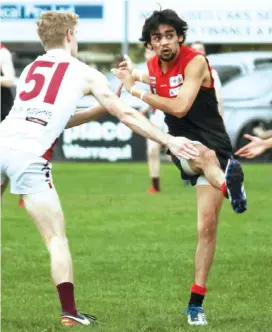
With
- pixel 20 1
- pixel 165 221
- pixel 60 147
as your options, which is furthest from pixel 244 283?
pixel 20 1

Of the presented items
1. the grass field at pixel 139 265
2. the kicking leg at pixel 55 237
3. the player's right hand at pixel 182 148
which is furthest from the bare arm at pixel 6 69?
the player's right hand at pixel 182 148

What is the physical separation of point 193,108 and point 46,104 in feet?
3.77

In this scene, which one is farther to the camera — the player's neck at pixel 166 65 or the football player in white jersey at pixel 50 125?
the player's neck at pixel 166 65

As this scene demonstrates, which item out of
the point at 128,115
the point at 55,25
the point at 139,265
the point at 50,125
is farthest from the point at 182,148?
the point at 139,265

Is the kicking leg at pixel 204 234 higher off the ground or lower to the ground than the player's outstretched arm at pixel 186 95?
lower

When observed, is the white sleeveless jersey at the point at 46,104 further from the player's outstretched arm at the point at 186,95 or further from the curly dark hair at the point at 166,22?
the curly dark hair at the point at 166,22

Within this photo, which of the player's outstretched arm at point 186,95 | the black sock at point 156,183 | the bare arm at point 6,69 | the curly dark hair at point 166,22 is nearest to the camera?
the player's outstretched arm at point 186,95

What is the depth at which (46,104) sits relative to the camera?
7.86m

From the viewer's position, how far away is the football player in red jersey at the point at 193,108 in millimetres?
8195

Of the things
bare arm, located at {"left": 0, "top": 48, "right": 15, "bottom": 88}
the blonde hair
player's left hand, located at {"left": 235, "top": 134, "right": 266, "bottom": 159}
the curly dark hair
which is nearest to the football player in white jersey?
the blonde hair

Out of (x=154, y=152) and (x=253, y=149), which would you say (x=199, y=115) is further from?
(x=154, y=152)

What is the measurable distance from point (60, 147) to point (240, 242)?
46.6 ft

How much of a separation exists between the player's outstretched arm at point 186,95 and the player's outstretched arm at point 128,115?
44 cm

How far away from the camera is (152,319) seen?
8328 mm
